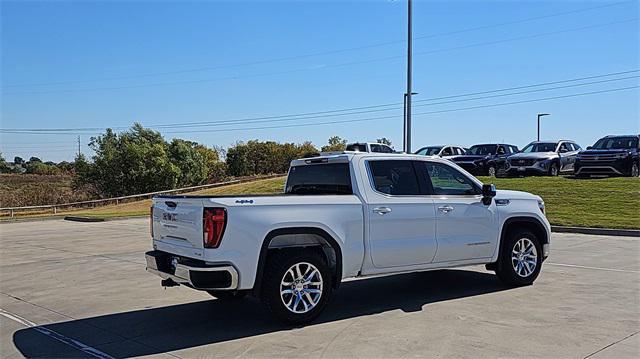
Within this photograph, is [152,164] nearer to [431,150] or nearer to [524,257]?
[431,150]

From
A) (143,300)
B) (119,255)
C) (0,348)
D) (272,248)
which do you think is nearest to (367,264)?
(272,248)

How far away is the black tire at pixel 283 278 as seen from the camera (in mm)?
6410

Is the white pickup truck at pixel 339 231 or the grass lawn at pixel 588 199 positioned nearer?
the white pickup truck at pixel 339 231

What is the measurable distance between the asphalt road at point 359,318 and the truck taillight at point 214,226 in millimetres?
1002

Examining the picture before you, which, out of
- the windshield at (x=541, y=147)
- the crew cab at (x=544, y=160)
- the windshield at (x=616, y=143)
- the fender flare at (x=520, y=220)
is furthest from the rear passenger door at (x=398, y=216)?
the windshield at (x=541, y=147)

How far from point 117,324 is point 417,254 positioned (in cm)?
366

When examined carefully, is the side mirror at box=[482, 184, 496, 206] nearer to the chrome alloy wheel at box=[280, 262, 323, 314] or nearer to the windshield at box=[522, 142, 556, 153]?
the chrome alloy wheel at box=[280, 262, 323, 314]

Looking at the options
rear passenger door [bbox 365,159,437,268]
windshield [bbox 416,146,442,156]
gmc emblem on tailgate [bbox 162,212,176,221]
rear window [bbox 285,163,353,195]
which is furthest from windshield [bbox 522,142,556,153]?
gmc emblem on tailgate [bbox 162,212,176,221]

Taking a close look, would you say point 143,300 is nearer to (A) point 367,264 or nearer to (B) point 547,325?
(A) point 367,264

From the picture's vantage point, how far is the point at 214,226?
611 cm

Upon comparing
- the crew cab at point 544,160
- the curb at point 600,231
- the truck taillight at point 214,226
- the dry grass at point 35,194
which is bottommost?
the dry grass at point 35,194

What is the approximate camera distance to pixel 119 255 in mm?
13258

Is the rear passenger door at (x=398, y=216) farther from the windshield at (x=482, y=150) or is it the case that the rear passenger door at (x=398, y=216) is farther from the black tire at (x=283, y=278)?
the windshield at (x=482, y=150)

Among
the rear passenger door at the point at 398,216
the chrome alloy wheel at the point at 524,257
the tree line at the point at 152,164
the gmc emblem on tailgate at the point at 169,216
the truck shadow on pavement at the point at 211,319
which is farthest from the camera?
the tree line at the point at 152,164
